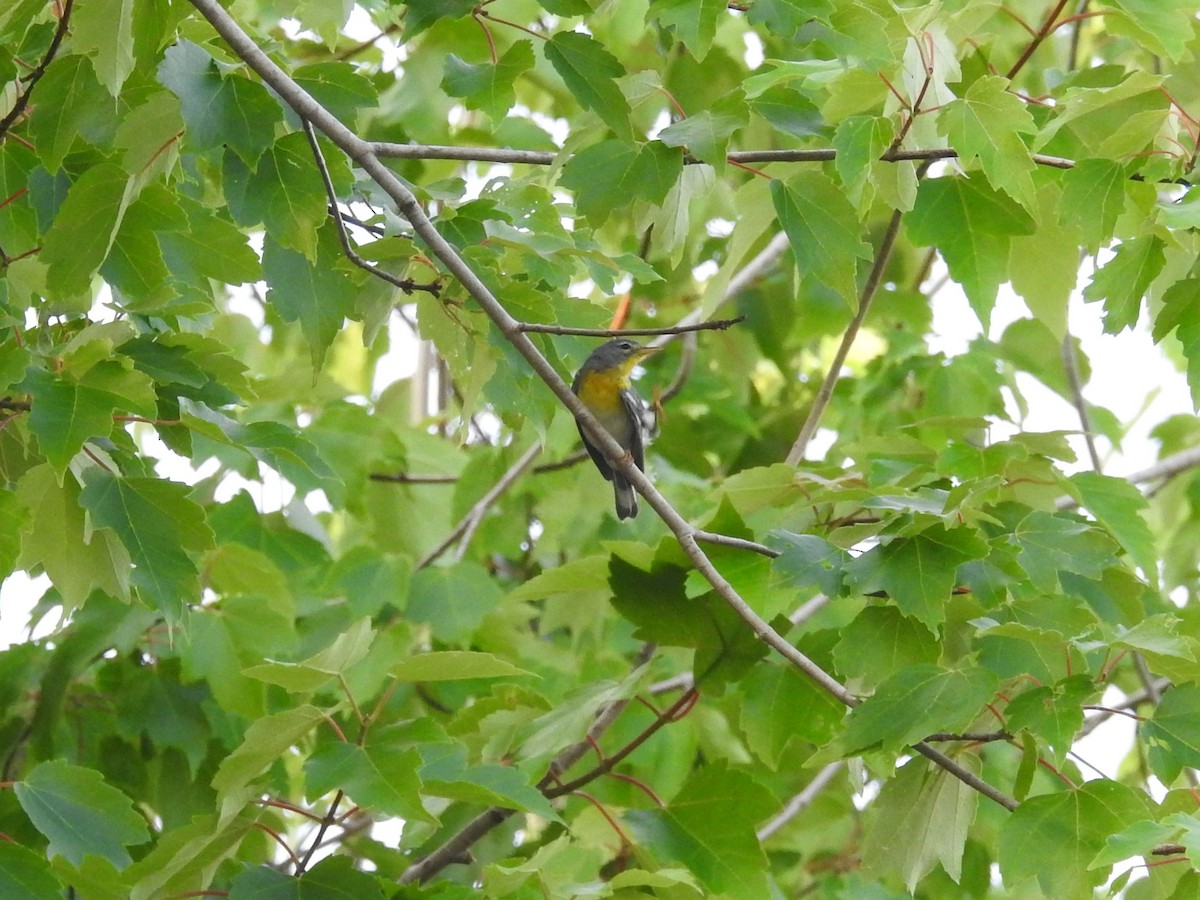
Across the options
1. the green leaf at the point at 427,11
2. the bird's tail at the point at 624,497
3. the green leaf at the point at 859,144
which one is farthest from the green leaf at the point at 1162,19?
the bird's tail at the point at 624,497

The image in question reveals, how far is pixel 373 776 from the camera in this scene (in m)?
2.11

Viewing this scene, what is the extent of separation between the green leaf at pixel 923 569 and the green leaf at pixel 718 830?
2.02ft

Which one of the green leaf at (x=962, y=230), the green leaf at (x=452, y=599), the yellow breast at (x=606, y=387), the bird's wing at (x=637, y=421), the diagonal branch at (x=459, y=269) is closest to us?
the diagonal branch at (x=459, y=269)

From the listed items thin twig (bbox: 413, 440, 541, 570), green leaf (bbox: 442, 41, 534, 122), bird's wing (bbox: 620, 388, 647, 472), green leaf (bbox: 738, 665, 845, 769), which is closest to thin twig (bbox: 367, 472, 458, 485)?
thin twig (bbox: 413, 440, 541, 570)

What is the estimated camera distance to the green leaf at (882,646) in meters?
2.24

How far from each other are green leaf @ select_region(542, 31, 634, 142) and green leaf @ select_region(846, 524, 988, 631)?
0.81 metres

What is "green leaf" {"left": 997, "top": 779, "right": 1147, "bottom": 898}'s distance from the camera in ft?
6.91

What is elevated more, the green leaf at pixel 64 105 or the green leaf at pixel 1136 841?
the green leaf at pixel 64 105

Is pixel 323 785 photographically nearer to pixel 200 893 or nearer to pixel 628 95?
pixel 200 893

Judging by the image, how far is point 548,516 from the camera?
4.72 m

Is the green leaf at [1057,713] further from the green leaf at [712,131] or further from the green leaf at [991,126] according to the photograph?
the green leaf at [712,131]

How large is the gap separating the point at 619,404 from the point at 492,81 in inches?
98.7

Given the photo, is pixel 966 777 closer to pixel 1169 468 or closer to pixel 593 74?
pixel 593 74

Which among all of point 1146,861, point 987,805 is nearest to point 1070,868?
point 1146,861
